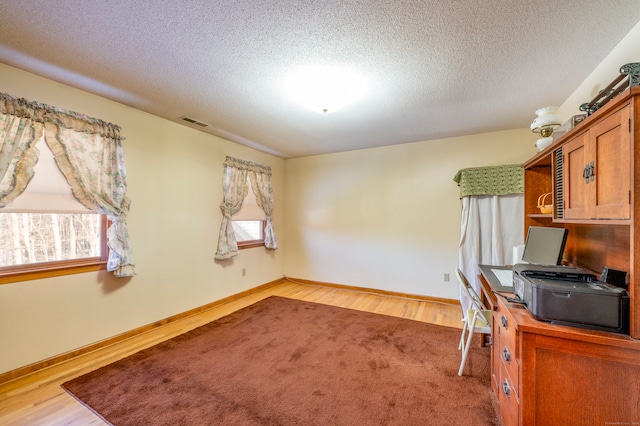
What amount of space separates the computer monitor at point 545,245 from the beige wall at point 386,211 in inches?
72.4

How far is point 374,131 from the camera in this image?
11.5 feet

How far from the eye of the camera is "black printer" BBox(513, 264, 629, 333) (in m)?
1.06

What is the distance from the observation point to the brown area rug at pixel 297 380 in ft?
5.52

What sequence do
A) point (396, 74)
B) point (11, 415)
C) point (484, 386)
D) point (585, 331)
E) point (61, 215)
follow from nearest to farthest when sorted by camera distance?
1. point (585, 331)
2. point (11, 415)
3. point (484, 386)
4. point (396, 74)
5. point (61, 215)

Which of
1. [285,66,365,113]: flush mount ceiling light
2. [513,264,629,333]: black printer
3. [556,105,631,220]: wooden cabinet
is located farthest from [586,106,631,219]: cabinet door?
[285,66,365,113]: flush mount ceiling light

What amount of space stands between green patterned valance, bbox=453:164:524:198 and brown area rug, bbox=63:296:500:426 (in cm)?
179

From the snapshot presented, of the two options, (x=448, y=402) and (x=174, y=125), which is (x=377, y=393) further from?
(x=174, y=125)

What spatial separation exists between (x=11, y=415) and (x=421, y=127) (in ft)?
14.7

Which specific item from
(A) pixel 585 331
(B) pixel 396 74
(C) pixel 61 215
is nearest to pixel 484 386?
(A) pixel 585 331

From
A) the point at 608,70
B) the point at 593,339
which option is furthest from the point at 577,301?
the point at 608,70

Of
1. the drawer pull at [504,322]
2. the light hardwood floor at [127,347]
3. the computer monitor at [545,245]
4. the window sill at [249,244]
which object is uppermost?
the computer monitor at [545,245]

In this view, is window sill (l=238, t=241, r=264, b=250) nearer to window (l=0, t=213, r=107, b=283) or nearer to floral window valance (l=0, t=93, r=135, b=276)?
floral window valance (l=0, t=93, r=135, b=276)

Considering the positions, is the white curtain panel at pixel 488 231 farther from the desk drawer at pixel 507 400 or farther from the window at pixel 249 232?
the window at pixel 249 232

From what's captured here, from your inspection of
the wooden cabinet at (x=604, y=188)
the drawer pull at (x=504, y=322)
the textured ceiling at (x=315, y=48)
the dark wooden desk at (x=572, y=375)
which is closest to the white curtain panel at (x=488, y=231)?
the textured ceiling at (x=315, y=48)
